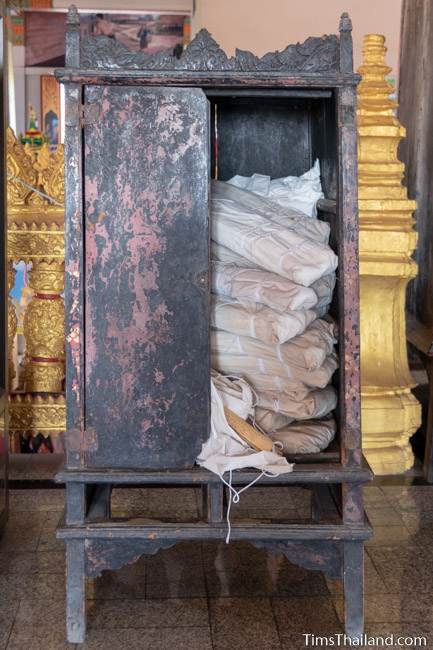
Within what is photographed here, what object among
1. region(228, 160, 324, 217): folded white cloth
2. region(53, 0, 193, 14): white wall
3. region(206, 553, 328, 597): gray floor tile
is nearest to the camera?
region(206, 553, 328, 597): gray floor tile

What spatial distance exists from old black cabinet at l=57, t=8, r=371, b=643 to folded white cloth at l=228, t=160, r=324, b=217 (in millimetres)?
399

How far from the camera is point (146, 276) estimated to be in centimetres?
288

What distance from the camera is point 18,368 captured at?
649 cm

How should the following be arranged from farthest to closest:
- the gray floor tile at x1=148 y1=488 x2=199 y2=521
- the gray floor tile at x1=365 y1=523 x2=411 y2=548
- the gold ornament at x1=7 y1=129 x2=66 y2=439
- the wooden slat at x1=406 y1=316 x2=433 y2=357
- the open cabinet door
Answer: the wooden slat at x1=406 y1=316 x2=433 y2=357 → the gold ornament at x1=7 y1=129 x2=66 y2=439 → the gray floor tile at x1=148 y1=488 x2=199 y2=521 → the open cabinet door → the gray floor tile at x1=365 y1=523 x2=411 y2=548

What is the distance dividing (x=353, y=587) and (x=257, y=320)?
0.84m

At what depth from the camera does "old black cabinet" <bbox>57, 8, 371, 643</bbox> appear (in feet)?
9.20

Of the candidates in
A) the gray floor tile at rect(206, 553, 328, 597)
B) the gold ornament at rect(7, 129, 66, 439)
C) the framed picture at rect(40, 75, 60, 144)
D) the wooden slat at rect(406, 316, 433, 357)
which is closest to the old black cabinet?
the gray floor tile at rect(206, 553, 328, 597)

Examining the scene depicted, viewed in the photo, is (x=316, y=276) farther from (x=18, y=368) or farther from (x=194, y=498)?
(x=18, y=368)

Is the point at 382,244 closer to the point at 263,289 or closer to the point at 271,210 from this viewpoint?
the point at 271,210

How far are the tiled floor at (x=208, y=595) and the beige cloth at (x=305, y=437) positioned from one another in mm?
493

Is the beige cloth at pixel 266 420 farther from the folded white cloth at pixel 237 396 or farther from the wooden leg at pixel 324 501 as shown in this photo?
the wooden leg at pixel 324 501

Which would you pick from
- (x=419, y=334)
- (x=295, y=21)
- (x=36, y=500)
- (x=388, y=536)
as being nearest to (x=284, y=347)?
(x=388, y=536)

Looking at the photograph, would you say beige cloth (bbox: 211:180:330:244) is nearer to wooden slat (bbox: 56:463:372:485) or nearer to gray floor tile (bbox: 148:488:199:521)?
wooden slat (bbox: 56:463:372:485)

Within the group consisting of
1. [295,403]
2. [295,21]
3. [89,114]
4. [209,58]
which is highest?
[295,21]
